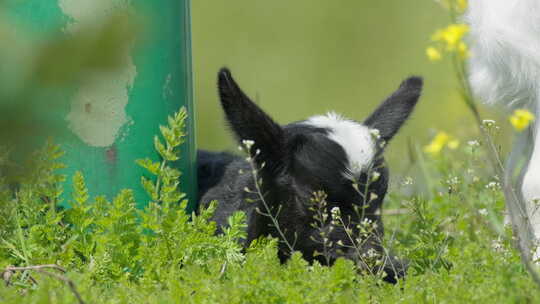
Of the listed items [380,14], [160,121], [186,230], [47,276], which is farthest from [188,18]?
[380,14]

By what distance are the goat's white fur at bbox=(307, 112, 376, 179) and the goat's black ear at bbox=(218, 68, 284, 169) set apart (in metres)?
0.27

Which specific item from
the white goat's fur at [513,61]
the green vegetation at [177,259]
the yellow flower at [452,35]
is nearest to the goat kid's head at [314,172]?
the green vegetation at [177,259]

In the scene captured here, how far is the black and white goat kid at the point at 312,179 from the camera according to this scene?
3.64 m

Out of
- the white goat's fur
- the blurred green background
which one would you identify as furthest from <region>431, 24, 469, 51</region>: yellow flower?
the blurred green background

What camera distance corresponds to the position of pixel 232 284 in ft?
9.72

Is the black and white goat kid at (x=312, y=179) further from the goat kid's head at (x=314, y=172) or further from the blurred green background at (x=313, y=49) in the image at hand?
the blurred green background at (x=313, y=49)

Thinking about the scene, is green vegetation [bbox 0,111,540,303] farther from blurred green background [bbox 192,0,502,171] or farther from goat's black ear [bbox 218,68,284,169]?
blurred green background [bbox 192,0,502,171]

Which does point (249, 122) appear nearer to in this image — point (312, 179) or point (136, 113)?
point (312, 179)

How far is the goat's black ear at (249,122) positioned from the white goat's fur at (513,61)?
1013 mm

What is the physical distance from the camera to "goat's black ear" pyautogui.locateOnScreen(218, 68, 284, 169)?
367 centimetres

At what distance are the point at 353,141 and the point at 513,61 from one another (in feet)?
2.82

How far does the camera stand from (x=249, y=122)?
12.3ft

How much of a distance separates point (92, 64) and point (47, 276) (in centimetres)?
200

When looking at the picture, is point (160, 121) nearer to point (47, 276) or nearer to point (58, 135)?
point (47, 276)
